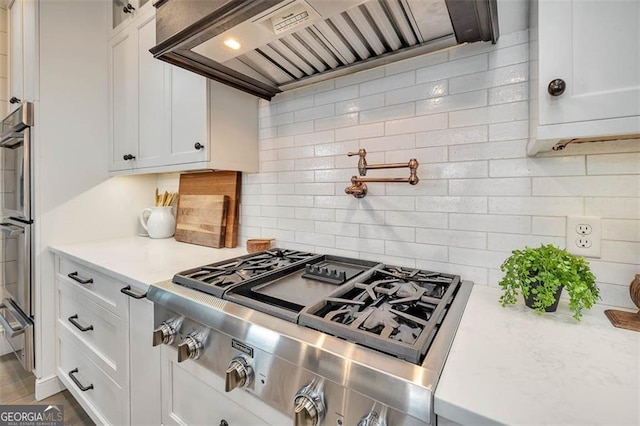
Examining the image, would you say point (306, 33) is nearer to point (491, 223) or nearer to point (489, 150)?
point (489, 150)

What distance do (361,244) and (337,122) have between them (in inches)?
22.3

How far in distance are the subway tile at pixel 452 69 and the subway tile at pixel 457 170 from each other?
0.32 metres

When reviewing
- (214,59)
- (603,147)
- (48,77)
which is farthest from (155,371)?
(48,77)

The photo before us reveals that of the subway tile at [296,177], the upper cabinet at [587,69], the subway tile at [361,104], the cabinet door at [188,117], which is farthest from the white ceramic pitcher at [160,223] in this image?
the upper cabinet at [587,69]

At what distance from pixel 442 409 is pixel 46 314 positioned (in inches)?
88.7

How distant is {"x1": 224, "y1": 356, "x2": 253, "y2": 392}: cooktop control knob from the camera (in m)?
0.72

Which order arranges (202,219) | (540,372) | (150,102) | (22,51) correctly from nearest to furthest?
(540,372) < (150,102) < (202,219) < (22,51)

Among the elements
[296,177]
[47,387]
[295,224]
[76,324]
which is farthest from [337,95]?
[47,387]

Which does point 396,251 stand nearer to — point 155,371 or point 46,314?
point 155,371

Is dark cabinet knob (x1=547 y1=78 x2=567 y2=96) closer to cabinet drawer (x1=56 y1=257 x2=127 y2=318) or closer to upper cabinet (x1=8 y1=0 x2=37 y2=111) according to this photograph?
cabinet drawer (x1=56 y1=257 x2=127 y2=318)

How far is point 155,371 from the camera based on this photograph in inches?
41.1

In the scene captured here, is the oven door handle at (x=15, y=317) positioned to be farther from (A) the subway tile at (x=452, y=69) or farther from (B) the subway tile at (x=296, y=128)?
(A) the subway tile at (x=452, y=69)

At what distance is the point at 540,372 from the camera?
54 centimetres

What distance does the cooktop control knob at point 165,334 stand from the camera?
3.00ft
